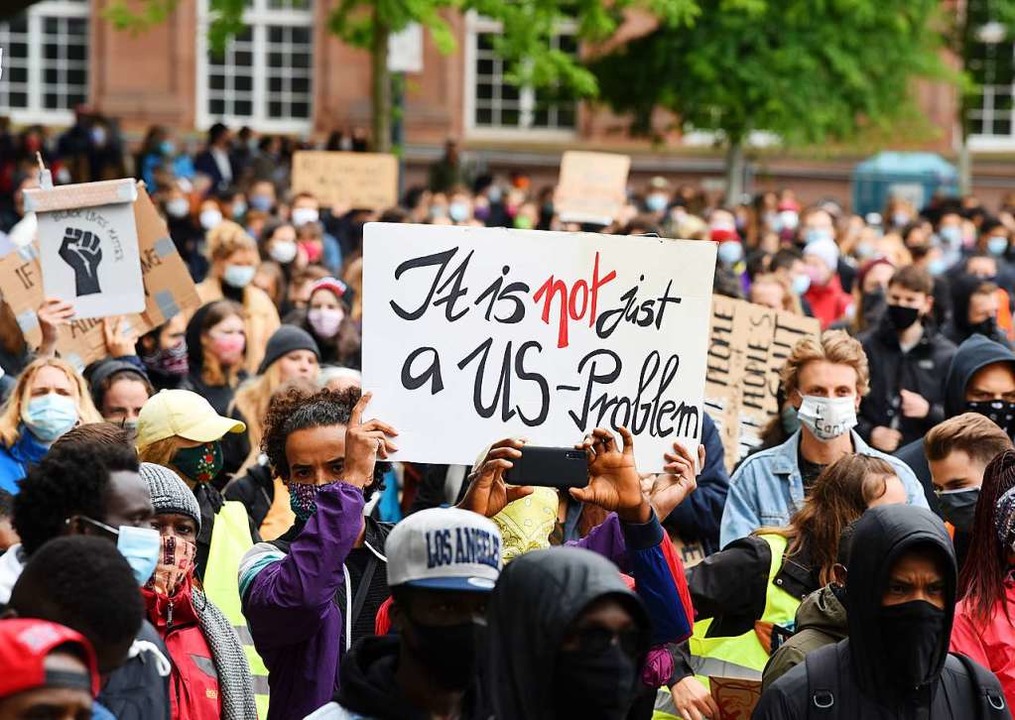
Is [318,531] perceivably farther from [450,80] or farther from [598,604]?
[450,80]

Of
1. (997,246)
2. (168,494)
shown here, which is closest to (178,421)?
(168,494)

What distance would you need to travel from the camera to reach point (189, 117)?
105 ft

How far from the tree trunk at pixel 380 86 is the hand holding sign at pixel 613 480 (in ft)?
48.8

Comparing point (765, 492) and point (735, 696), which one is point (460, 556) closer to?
point (735, 696)

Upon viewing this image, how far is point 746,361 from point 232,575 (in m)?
3.75

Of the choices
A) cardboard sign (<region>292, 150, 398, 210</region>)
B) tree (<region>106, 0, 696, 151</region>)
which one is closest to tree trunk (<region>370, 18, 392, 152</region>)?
tree (<region>106, 0, 696, 151</region>)

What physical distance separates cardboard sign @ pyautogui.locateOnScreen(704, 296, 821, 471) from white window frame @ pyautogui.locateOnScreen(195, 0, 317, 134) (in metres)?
24.1

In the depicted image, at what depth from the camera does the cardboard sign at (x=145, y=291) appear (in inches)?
318

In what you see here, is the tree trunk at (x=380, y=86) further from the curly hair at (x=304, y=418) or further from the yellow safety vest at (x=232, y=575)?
the curly hair at (x=304, y=418)

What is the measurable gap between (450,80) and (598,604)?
29.7 metres

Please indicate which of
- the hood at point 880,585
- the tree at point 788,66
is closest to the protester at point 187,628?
Result: the hood at point 880,585

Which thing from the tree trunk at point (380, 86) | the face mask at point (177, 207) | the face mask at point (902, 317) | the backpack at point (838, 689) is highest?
the tree trunk at point (380, 86)

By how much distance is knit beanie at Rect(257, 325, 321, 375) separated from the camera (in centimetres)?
841

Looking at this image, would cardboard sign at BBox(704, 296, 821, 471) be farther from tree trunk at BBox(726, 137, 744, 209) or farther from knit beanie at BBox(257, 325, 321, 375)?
tree trunk at BBox(726, 137, 744, 209)
